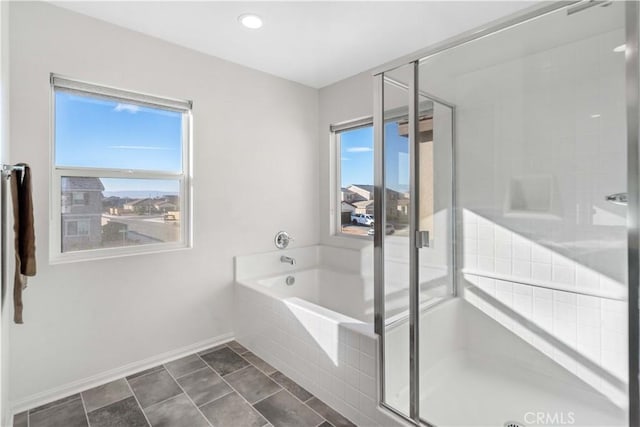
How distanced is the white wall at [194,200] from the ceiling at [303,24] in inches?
6.3

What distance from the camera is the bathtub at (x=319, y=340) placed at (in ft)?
5.70

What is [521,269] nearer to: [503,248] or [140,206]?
[503,248]

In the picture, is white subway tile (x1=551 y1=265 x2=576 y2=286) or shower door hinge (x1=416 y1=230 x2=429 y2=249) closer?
shower door hinge (x1=416 y1=230 x2=429 y2=249)

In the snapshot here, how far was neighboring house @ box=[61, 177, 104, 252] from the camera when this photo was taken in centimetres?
211

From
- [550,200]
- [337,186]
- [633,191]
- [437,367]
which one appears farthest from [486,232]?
[337,186]

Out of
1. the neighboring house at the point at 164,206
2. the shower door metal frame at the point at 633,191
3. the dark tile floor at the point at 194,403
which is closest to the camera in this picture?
the shower door metal frame at the point at 633,191

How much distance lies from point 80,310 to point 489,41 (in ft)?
9.54

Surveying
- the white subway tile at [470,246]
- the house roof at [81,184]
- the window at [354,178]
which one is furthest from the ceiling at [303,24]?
the white subway tile at [470,246]

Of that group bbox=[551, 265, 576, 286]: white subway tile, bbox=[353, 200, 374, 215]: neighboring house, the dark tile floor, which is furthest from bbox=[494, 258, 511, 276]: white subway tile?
the dark tile floor

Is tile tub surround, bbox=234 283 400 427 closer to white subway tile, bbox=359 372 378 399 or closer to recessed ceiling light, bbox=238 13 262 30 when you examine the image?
white subway tile, bbox=359 372 378 399

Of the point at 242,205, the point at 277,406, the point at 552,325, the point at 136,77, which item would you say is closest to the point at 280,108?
the point at 242,205

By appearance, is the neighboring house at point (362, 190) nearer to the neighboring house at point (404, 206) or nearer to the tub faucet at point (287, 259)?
the tub faucet at point (287, 259)

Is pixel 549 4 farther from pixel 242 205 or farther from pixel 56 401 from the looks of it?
pixel 56 401

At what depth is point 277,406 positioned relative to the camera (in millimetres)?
1932
